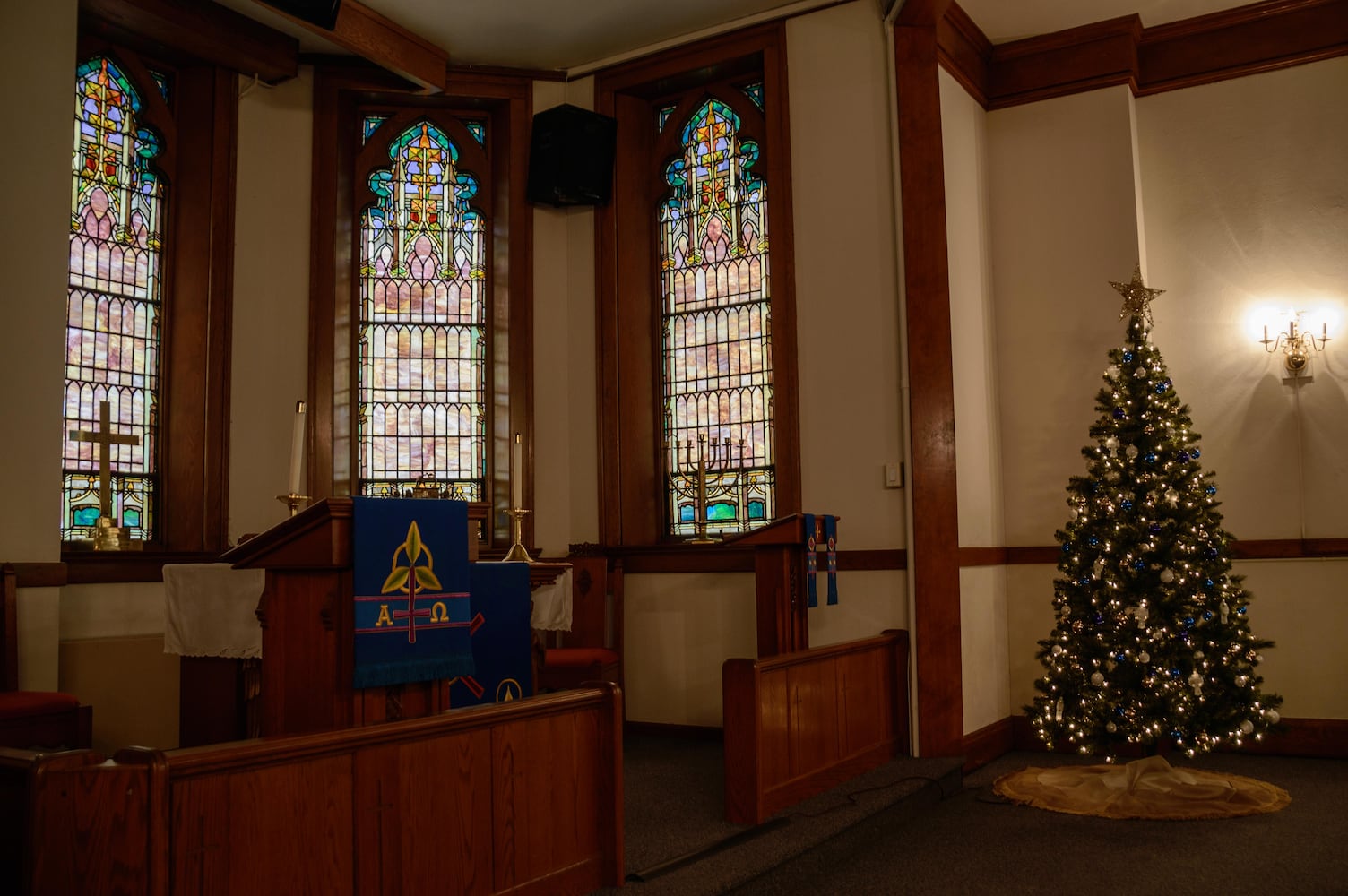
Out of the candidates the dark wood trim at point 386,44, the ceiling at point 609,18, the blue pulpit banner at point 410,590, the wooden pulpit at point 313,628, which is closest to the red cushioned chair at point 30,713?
the wooden pulpit at point 313,628

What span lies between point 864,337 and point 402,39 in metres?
3.28

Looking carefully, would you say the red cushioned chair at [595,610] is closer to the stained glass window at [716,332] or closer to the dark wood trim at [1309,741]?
the stained glass window at [716,332]

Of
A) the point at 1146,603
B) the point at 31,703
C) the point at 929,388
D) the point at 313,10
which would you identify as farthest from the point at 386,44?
the point at 1146,603

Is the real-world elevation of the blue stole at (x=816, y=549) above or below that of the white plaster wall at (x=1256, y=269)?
below

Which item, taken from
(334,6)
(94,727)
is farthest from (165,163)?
(94,727)

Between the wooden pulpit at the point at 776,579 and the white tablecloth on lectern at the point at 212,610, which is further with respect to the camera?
the wooden pulpit at the point at 776,579

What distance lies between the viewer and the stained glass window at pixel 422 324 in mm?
6992

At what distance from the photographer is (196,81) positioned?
254 inches

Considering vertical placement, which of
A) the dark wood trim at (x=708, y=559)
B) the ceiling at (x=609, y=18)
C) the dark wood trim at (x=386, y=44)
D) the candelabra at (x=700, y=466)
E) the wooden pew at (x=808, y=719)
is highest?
the ceiling at (x=609, y=18)

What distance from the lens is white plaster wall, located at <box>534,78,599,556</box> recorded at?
7039mm

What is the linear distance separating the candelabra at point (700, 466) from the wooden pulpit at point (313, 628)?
374 cm

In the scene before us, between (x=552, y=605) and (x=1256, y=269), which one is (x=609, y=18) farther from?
(x=1256, y=269)

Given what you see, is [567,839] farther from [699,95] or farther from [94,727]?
[699,95]

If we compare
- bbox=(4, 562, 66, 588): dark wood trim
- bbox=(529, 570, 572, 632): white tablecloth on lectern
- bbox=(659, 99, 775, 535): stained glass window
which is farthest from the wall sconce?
bbox=(4, 562, 66, 588): dark wood trim
